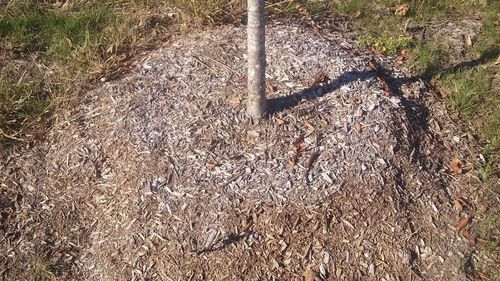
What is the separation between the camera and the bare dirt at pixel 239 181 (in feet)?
10.5

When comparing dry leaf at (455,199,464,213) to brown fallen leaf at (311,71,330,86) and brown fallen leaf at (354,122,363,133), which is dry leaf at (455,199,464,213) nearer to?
brown fallen leaf at (354,122,363,133)

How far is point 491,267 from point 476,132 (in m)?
1.26

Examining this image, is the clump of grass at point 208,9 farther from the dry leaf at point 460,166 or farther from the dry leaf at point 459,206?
the dry leaf at point 459,206

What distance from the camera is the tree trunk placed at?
3.18m

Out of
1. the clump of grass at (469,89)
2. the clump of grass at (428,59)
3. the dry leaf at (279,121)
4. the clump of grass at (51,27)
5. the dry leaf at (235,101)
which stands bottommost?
the clump of grass at (469,89)

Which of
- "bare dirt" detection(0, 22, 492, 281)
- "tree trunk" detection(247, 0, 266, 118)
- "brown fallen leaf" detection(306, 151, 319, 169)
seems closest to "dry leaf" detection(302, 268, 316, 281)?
"bare dirt" detection(0, 22, 492, 281)

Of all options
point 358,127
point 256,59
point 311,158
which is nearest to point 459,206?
point 358,127

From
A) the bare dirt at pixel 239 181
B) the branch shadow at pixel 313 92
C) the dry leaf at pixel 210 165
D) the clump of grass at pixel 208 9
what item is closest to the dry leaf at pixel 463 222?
the bare dirt at pixel 239 181

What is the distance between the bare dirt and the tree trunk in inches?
5.9

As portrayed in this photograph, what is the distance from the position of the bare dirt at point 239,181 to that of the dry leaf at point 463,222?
43 mm

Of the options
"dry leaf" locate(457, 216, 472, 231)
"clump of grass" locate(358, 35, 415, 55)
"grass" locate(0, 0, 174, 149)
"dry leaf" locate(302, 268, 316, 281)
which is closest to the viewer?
"dry leaf" locate(302, 268, 316, 281)

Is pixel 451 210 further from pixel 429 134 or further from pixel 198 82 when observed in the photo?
pixel 198 82

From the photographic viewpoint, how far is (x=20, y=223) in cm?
352

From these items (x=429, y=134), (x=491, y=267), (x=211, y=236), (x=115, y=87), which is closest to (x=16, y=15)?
(x=115, y=87)
